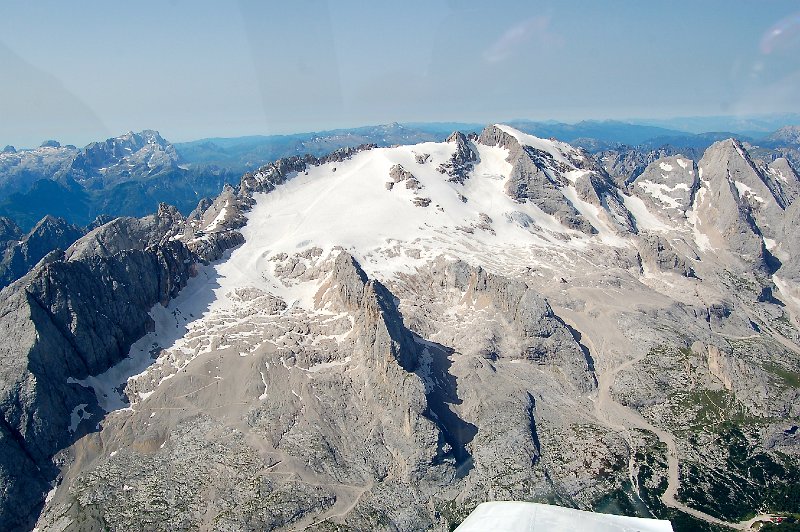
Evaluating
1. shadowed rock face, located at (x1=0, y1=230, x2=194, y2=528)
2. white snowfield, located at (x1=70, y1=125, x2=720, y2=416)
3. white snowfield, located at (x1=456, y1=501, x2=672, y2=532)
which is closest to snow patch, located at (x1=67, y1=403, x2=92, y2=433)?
shadowed rock face, located at (x1=0, y1=230, x2=194, y2=528)

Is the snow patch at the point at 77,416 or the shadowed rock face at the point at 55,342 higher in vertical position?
the shadowed rock face at the point at 55,342

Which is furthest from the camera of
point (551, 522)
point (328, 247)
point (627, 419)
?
point (328, 247)

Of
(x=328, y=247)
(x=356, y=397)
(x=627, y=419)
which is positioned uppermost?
(x=328, y=247)

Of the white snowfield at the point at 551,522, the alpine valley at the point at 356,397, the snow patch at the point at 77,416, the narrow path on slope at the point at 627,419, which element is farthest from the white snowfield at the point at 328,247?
the white snowfield at the point at 551,522

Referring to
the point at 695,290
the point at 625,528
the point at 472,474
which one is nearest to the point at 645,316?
the point at 695,290

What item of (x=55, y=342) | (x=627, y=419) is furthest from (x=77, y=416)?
(x=627, y=419)

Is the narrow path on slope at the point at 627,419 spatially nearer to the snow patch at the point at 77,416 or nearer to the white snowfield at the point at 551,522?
the white snowfield at the point at 551,522

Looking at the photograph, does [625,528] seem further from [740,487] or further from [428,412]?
[740,487]

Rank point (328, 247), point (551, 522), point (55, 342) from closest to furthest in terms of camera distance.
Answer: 1. point (551, 522)
2. point (55, 342)
3. point (328, 247)

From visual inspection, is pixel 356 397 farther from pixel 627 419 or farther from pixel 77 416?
pixel 627 419

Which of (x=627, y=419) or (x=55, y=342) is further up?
(x=55, y=342)
